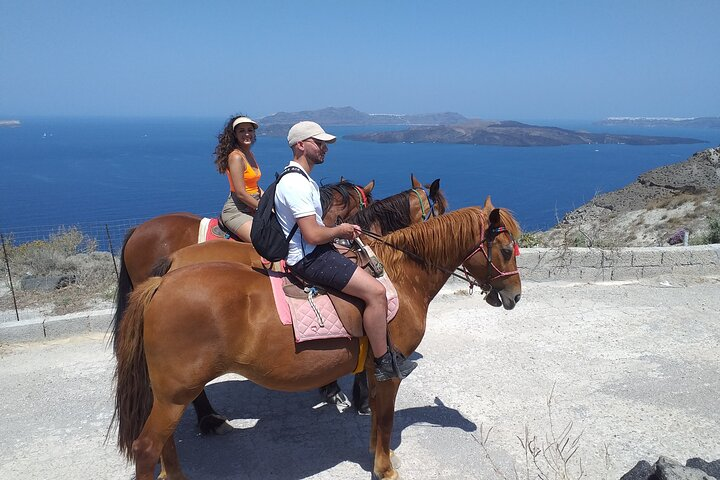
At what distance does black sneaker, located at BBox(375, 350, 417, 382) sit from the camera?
139 inches

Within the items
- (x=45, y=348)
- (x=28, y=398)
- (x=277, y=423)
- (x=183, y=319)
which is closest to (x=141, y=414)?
(x=183, y=319)

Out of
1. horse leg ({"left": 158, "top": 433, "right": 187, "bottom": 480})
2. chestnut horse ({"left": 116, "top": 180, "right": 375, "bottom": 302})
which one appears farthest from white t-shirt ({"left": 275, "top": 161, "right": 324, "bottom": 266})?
chestnut horse ({"left": 116, "top": 180, "right": 375, "bottom": 302})

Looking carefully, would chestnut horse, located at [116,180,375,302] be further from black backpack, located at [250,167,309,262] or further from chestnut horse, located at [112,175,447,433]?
black backpack, located at [250,167,309,262]

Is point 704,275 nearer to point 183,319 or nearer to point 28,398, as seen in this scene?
Result: point 183,319

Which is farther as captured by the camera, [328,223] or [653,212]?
[653,212]

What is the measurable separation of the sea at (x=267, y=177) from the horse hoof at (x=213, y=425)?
64.2ft

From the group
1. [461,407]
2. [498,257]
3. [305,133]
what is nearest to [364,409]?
[461,407]

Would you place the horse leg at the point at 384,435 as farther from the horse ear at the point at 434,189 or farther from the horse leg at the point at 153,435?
the horse ear at the point at 434,189

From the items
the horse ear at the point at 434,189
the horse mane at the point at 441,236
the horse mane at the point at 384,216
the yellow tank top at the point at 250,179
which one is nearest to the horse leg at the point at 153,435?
the horse mane at the point at 441,236

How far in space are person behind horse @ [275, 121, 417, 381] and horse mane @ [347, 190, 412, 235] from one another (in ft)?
6.60

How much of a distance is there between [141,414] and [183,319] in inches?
35.5

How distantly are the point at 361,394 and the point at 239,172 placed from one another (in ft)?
8.66

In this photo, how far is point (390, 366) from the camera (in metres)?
3.54

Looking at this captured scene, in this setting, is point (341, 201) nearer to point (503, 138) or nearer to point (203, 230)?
point (203, 230)
